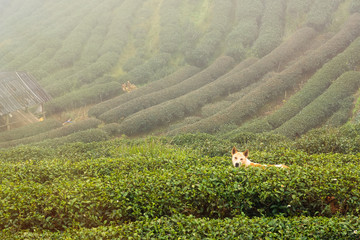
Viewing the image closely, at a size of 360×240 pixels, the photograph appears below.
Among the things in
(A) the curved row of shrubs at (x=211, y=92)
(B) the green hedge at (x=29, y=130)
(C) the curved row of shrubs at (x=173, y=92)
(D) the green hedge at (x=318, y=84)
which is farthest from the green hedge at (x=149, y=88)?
(D) the green hedge at (x=318, y=84)

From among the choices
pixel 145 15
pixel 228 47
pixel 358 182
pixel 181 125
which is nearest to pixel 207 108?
pixel 181 125

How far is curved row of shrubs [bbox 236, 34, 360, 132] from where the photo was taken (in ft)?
74.2

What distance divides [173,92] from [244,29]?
514 inches

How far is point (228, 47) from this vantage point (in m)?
36.2

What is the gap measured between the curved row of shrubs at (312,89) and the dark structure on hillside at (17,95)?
1738 cm

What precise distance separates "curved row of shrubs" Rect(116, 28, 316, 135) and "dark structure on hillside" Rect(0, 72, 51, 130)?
8.09 m

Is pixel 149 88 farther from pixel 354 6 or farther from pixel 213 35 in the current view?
pixel 354 6

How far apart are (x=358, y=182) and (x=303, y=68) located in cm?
2216

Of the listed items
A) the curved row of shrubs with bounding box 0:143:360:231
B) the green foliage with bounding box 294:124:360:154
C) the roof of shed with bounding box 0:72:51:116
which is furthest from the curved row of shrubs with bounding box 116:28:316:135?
the curved row of shrubs with bounding box 0:143:360:231

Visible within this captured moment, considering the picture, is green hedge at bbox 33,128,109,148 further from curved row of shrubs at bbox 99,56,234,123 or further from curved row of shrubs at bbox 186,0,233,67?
curved row of shrubs at bbox 186,0,233,67

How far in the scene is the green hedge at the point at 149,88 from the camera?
29516 millimetres

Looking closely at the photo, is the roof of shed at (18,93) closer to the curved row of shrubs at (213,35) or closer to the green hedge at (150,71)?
the green hedge at (150,71)

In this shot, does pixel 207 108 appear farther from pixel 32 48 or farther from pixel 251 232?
pixel 32 48

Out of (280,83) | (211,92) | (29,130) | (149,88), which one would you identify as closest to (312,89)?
(280,83)
